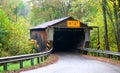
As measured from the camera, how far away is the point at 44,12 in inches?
1951

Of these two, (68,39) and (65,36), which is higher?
(65,36)

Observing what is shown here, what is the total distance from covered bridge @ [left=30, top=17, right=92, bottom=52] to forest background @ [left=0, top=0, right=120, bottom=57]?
1.79 metres

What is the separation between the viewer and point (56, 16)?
50375 millimetres

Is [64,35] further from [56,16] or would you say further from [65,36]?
Answer: [56,16]

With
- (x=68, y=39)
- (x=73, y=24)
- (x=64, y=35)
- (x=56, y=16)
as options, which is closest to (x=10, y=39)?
(x=73, y=24)

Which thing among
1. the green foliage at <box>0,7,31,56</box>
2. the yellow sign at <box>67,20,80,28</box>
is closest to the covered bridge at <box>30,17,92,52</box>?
the yellow sign at <box>67,20,80,28</box>

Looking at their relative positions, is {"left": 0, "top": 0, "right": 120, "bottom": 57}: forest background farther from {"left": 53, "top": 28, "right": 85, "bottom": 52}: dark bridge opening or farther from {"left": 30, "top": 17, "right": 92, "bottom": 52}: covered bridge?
{"left": 53, "top": 28, "right": 85, "bottom": 52}: dark bridge opening

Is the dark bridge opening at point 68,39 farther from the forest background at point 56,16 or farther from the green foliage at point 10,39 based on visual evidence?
the green foliage at point 10,39

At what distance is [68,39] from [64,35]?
2.90 feet

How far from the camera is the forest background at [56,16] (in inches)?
803

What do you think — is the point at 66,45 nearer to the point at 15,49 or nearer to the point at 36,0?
the point at 15,49

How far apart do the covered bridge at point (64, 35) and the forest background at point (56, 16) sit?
179cm

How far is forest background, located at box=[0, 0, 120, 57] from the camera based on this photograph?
2041 centimetres

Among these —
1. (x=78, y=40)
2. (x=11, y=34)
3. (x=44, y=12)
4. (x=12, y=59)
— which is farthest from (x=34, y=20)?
(x=12, y=59)
